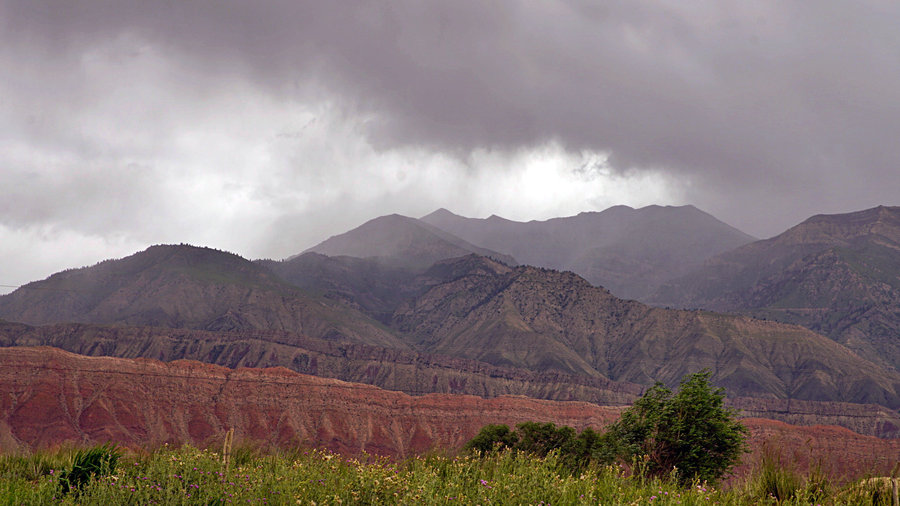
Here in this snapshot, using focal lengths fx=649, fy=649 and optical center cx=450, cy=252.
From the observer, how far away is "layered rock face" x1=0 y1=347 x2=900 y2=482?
122 meters

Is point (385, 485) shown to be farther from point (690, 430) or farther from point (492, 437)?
point (492, 437)

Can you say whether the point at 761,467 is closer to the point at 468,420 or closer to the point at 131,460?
the point at 131,460

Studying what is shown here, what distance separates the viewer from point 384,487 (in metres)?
10.5

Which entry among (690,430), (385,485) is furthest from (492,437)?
(385,485)

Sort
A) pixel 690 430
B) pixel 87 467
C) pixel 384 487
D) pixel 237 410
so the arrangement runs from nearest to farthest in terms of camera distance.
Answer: pixel 384 487 → pixel 87 467 → pixel 690 430 → pixel 237 410

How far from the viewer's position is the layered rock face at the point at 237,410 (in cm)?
12181

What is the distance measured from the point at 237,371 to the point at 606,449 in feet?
388

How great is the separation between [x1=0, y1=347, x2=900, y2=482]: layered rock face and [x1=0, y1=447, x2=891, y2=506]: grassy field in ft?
354

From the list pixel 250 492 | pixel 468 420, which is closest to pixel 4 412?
pixel 468 420

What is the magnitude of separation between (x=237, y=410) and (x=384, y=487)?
452 ft

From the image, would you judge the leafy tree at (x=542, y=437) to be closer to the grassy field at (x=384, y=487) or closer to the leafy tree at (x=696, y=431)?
the leafy tree at (x=696, y=431)

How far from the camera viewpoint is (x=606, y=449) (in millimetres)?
56344

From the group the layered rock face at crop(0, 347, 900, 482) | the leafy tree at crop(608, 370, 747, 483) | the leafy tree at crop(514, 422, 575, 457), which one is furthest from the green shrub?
the layered rock face at crop(0, 347, 900, 482)

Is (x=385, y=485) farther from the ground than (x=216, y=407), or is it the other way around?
(x=385, y=485)
